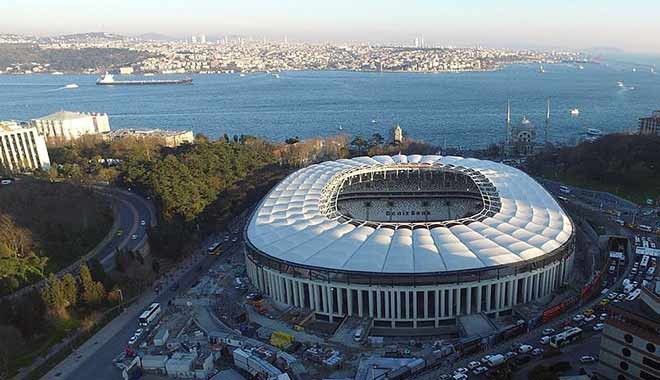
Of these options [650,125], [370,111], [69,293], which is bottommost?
[370,111]

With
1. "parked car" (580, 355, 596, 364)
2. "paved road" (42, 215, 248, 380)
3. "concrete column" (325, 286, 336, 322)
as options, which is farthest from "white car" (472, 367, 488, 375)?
"paved road" (42, 215, 248, 380)

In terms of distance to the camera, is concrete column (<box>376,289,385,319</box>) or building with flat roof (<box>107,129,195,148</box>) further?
building with flat roof (<box>107,129,195,148</box>)

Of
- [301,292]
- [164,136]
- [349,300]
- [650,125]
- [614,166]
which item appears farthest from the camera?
[164,136]

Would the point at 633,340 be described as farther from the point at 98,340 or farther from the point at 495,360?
the point at 98,340

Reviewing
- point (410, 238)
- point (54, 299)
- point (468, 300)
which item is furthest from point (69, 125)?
point (468, 300)

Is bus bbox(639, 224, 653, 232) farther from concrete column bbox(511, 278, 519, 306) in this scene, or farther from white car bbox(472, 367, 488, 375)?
white car bbox(472, 367, 488, 375)

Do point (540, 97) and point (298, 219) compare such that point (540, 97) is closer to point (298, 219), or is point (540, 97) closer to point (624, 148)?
point (624, 148)
